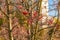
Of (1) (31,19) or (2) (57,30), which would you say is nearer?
(1) (31,19)

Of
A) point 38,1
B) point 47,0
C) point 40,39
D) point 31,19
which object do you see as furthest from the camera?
point 40,39

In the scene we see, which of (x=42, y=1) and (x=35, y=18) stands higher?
(x=42, y=1)

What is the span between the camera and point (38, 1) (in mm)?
3883

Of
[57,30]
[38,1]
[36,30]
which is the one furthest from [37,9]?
[57,30]

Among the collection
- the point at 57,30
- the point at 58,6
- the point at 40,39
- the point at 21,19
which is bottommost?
the point at 40,39

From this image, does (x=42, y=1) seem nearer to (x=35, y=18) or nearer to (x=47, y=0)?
(x=47, y=0)

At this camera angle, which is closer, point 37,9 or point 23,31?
point 37,9

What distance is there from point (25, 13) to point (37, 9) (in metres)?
0.38

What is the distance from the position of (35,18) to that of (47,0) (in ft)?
2.22

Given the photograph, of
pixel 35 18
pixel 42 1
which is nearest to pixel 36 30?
pixel 35 18

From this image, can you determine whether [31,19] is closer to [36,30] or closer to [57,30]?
[36,30]

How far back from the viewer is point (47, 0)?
419 centimetres

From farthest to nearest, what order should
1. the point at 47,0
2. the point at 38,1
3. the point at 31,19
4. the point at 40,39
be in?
the point at 40,39
the point at 47,0
the point at 38,1
the point at 31,19

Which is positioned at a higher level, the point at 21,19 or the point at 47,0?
the point at 47,0
